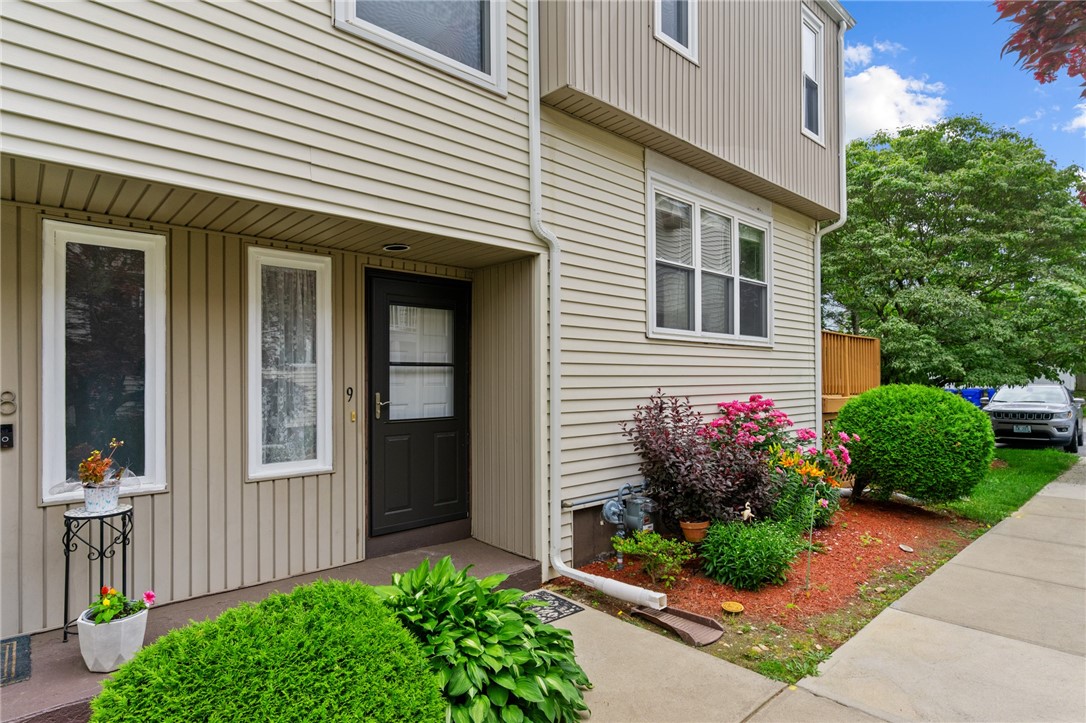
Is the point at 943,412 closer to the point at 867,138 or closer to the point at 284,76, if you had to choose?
the point at 284,76

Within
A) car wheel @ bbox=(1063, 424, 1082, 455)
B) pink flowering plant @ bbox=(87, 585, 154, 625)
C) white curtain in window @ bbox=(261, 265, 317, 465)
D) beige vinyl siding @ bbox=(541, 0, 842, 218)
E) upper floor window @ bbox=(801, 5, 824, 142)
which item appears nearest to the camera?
pink flowering plant @ bbox=(87, 585, 154, 625)

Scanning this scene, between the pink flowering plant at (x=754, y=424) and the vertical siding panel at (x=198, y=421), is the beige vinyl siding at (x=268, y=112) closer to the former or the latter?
the vertical siding panel at (x=198, y=421)

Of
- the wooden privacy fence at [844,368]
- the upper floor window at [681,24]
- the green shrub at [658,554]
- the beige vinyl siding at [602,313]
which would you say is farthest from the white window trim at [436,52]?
the wooden privacy fence at [844,368]

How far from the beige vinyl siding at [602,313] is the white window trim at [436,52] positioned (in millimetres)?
523

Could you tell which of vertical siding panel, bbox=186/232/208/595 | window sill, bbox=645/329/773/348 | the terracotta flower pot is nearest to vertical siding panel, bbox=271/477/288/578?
vertical siding panel, bbox=186/232/208/595

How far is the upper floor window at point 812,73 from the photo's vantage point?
23.7 feet

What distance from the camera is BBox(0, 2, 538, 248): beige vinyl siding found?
7.82 ft

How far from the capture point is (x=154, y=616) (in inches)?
123

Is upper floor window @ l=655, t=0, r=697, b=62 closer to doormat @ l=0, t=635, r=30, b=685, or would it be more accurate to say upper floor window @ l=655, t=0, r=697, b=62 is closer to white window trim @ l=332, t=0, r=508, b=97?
white window trim @ l=332, t=0, r=508, b=97

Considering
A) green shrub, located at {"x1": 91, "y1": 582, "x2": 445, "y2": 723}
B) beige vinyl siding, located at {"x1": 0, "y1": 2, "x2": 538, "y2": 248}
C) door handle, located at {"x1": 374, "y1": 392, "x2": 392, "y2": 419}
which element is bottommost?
green shrub, located at {"x1": 91, "y1": 582, "x2": 445, "y2": 723}

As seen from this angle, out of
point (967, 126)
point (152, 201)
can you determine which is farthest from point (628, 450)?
point (967, 126)

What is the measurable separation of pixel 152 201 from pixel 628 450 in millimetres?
3739

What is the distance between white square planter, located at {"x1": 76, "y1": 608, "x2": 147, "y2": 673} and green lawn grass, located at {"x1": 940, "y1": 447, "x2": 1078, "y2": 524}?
747 centimetres

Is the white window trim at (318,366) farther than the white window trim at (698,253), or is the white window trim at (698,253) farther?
the white window trim at (698,253)
